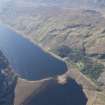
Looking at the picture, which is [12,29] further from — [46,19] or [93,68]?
[93,68]

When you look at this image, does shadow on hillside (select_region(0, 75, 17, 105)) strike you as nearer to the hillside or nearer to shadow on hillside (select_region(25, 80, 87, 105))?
shadow on hillside (select_region(25, 80, 87, 105))

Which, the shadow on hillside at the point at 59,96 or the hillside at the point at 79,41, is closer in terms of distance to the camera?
the shadow on hillside at the point at 59,96

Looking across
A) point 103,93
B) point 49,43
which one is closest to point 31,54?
point 49,43

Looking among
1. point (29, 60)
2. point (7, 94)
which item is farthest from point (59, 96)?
point (29, 60)

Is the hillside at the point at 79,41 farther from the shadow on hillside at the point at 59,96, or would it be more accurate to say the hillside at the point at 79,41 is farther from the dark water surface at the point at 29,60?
the dark water surface at the point at 29,60

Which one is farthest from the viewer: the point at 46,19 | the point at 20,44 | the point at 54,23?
the point at 46,19

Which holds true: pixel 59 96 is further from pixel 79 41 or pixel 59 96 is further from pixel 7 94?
pixel 79 41

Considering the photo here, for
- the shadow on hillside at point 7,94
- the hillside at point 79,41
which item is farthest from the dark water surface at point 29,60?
the shadow on hillside at point 7,94

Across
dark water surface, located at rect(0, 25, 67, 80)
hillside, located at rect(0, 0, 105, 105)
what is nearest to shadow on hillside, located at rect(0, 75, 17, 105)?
hillside, located at rect(0, 0, 105, 105)
